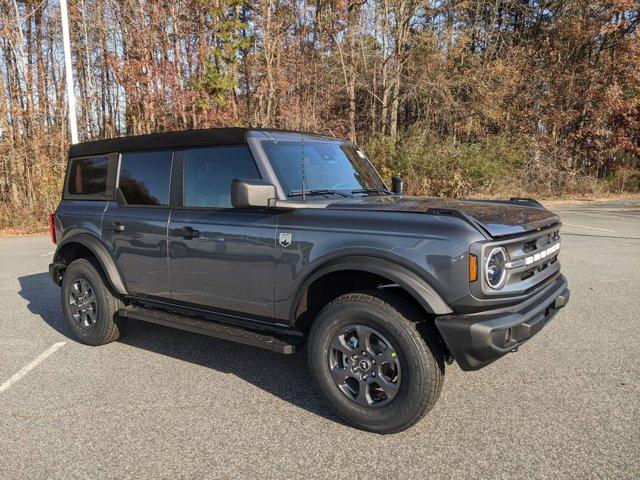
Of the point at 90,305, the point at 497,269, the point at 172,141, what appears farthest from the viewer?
the point at 90,305

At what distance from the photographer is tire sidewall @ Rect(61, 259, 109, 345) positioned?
4.63 m

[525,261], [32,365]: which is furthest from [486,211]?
[32,365]

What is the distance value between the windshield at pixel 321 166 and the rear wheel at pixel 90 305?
215cm

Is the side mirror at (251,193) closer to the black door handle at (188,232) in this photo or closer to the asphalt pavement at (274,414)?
the black door handle at (188,232)

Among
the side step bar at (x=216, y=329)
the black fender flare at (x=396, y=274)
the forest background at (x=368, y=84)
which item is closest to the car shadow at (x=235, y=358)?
the side step bar at (x=216, y=329)

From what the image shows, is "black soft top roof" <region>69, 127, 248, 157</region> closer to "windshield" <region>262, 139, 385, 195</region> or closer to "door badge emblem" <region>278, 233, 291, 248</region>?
"windshield" <region>262, 139, 385, 195</region>

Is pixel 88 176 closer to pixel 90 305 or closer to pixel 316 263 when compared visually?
pixel 90 305

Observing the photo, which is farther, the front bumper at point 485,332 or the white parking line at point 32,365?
the white parking line at point 32,365


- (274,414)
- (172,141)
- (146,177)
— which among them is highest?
(172,141)

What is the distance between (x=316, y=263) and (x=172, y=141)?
182cm

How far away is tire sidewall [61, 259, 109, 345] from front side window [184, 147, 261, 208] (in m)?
1.35

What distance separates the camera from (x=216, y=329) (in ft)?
12.3

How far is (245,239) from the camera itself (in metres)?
3.57

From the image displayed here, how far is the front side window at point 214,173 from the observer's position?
3754mm
